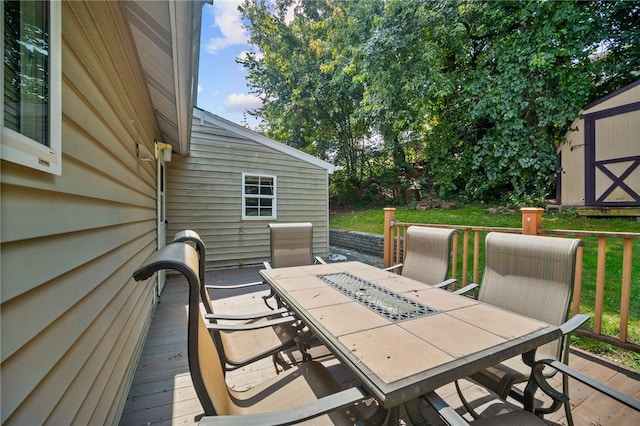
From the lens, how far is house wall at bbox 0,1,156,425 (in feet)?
2.48

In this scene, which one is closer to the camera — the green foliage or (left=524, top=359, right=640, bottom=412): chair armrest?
(left=524, top=359, right=640, bottom=412): chair armrest

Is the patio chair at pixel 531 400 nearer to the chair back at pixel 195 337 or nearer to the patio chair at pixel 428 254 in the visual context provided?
the chair back at pixel 195 337

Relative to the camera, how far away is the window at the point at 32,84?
74 centimetres

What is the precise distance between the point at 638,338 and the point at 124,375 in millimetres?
4437

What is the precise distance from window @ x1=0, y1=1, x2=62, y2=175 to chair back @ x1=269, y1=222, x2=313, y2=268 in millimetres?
2759

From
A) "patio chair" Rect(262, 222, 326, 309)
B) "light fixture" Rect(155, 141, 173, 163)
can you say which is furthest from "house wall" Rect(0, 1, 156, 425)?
"light fixture" Rect(155, 141, 173, 163)

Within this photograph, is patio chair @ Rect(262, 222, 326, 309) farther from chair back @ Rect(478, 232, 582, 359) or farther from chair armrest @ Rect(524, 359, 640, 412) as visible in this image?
chair armrest @ Rect(524, 359, 640, 412)

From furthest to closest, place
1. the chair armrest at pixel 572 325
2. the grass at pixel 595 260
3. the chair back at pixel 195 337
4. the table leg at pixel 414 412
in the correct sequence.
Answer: the grass at pixel 595 260, the chair armrest at pixel 572 325, the table leg at pixel 414 412, the chair back at pixel 195 337

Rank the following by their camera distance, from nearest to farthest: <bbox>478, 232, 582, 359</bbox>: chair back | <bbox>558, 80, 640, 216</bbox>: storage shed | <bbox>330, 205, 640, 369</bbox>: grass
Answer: <bbox>478, 232, 582, 359</bbox>: chair back < <bbox>330, 205, 640, 369</bbox>: grass < <bbox>558, 80, 640, 216</bbox>: storage shed

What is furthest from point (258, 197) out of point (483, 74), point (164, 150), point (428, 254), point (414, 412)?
point (483, 74)


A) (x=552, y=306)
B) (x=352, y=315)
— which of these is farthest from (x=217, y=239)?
(x=552, y=306)

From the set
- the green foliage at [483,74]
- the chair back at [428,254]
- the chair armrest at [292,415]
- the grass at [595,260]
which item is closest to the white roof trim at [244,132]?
the grass at [595,260]

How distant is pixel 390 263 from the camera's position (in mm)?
4211

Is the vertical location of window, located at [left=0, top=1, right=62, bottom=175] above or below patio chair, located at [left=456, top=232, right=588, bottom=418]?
above
